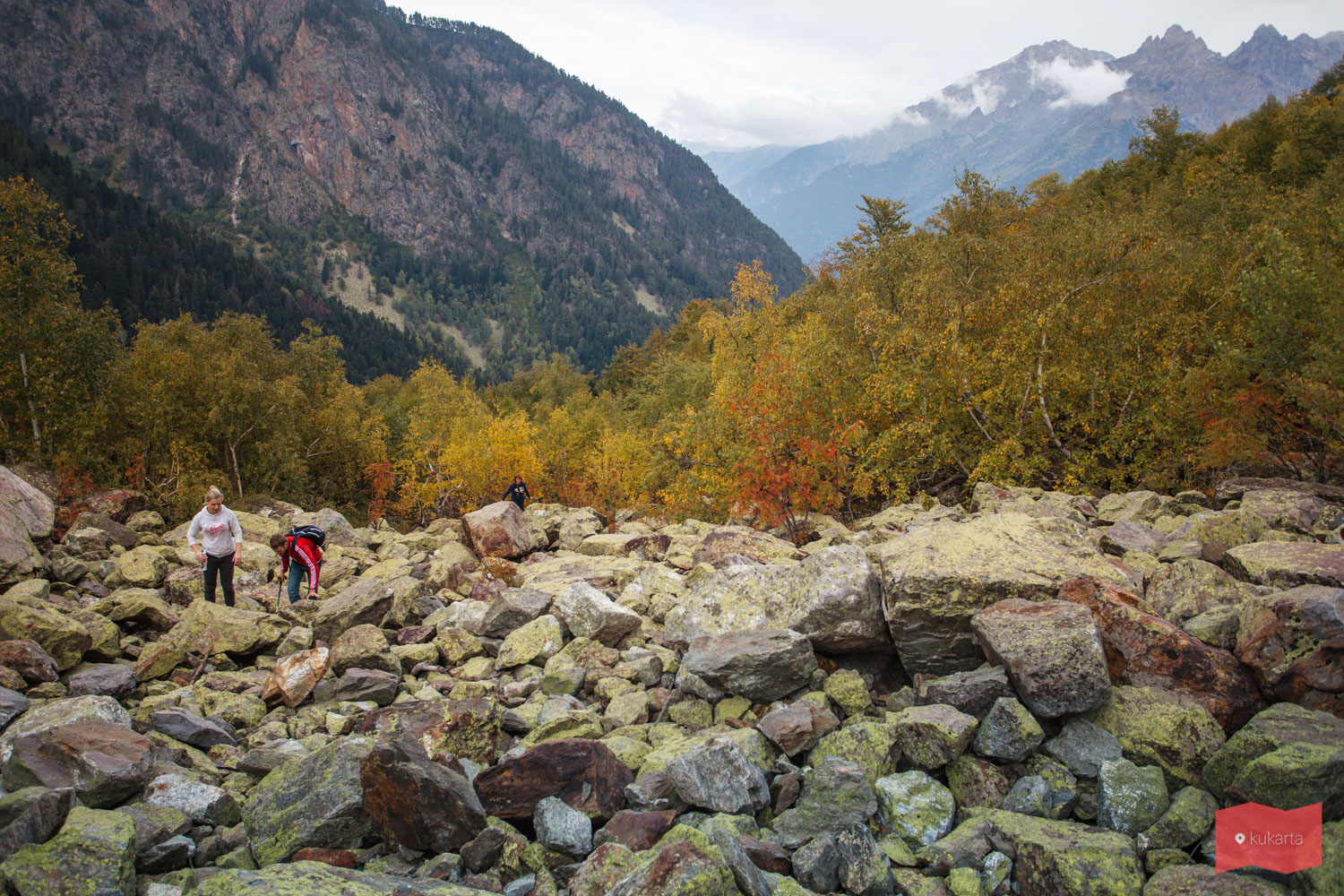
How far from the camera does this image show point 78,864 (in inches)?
190

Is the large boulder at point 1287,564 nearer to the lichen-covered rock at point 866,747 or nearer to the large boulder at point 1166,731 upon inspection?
the large boulder at point 1166,731

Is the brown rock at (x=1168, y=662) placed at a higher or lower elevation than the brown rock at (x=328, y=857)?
higher

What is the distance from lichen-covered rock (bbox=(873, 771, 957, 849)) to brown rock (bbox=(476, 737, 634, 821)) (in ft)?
8.03

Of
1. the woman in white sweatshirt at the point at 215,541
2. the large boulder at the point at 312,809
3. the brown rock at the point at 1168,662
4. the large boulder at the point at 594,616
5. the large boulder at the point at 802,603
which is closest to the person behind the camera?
the large boulder at the point at 312,809

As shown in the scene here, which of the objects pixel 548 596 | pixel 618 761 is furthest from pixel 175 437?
pixel 618 761

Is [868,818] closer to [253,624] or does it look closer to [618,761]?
[618,761]

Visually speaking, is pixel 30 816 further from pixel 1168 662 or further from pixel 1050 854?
pixel 1168 662

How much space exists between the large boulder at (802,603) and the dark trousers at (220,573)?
9.41 m

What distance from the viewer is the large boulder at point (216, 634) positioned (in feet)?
35.0

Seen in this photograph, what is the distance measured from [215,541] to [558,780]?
10639mm

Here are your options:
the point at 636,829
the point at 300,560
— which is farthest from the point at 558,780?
the point at 300,560

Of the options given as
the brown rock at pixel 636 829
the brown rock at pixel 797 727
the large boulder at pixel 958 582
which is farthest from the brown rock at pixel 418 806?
the large boulder at pixel 958 582

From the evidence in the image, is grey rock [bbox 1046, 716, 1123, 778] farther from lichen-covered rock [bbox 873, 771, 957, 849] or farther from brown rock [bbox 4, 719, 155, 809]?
brown rock [bbox 4, 719, 155, 809]

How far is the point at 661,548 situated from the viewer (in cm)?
1731
